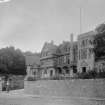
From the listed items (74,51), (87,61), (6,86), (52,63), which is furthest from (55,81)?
(6,86)

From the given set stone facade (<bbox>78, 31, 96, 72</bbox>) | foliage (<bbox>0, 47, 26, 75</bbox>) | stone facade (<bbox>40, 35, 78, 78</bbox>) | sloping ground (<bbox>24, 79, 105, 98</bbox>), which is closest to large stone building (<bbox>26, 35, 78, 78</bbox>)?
stone facade (<bbox>40, 35, 78, 78</bbox>)

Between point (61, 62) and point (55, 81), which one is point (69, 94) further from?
point (61, 62)

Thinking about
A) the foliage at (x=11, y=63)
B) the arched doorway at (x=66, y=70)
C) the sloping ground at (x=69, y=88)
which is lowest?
the sloping ground at (x=69, y=88)

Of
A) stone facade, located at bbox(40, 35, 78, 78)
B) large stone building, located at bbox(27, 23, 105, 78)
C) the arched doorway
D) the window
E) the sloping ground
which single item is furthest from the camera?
the arched doorway

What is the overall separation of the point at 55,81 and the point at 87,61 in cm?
360

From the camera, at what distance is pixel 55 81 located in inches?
669

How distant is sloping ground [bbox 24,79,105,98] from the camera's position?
44.9 feet

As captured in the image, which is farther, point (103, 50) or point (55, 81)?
point (55, 81)

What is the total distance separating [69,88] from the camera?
15.6 m

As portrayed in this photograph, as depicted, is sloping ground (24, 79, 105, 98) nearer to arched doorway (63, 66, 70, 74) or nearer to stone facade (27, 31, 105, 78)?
stone facade (27, 31, 105, 78)

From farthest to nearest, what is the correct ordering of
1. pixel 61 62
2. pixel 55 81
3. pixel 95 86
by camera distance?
pixel 61 62 → pixel 55 81 → pixel 95 86

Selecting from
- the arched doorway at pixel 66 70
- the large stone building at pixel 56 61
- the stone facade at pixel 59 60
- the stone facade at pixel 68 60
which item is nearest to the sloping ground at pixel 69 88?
the stone facade at pixel 68 60

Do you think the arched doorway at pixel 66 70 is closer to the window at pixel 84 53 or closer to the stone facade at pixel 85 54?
the stone facade at pixel 85 54

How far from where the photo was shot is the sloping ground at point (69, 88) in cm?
1367
